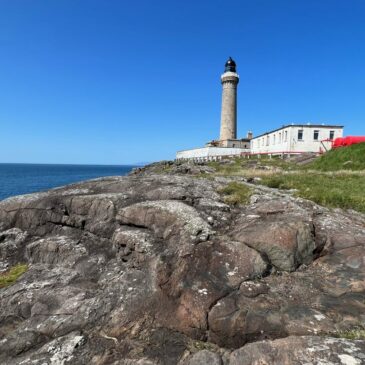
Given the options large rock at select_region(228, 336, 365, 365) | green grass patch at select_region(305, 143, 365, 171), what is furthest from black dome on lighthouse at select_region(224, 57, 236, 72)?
large rock at select_region(228, 336, 365, 365)

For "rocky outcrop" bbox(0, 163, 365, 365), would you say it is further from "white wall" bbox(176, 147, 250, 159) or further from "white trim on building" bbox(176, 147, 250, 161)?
"white wall" bbox(176, 147, 250, 159)

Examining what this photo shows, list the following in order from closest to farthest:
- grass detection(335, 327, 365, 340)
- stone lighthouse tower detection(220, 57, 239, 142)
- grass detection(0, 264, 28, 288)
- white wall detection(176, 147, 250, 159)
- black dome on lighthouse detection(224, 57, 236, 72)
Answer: grass detection(335, 327, 365, 340) → grass detection(0, 264, 28, 288) → white wall detection(176, 147, 250, 159) → stone lighthouse tower detection(220, 57, 239, 142) → black dome on lighthouse detection(224, 57, 236, 72)

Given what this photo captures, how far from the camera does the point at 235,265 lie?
7.95 meters

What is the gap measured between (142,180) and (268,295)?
881 cm

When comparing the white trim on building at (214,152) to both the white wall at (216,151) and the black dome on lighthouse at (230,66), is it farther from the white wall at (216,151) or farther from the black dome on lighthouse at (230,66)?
the black dome on lighthouse at (230,66)

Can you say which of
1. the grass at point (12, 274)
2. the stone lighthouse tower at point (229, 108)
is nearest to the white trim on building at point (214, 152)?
the stone lighthouse tower at point (229, 108)

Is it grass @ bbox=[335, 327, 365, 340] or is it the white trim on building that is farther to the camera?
the white trim on building

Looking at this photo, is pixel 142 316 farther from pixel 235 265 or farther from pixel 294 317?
pixel 294 317

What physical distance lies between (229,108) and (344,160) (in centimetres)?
5199

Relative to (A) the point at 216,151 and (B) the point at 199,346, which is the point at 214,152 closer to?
(A) the point at 216,151

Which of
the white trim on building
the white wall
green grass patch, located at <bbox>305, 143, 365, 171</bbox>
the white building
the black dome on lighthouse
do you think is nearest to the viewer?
green grass patch, located at <bbox>305, 143, 365, 171</bbox>

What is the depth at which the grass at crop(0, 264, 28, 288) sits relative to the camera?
372 inches

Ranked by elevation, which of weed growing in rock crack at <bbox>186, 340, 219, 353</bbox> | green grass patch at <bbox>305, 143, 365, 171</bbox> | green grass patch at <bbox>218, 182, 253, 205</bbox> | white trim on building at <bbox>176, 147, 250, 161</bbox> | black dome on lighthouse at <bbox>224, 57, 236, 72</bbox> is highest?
black dome on lighthouse at <bbox>224, 57, 236, 72</bbox>

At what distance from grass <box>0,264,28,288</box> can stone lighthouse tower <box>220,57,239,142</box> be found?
72.3m
